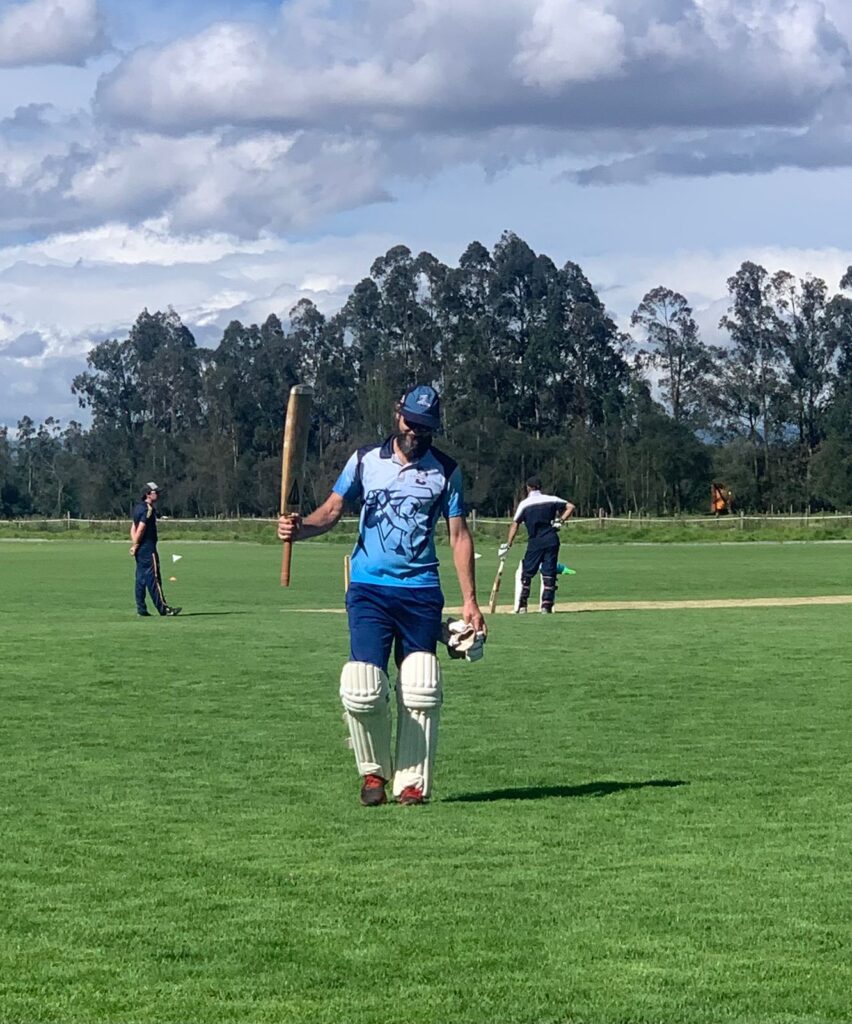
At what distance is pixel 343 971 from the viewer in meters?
5.77

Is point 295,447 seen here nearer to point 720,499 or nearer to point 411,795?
point 411,795

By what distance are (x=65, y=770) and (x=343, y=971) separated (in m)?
5.23

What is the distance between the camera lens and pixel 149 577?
87.4ft

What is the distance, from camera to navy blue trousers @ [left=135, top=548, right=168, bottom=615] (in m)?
26.2

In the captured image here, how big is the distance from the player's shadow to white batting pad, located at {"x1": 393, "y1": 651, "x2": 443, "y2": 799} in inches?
10.5

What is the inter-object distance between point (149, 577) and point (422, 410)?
17722 mm

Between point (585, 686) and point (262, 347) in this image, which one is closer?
point (585, 686)

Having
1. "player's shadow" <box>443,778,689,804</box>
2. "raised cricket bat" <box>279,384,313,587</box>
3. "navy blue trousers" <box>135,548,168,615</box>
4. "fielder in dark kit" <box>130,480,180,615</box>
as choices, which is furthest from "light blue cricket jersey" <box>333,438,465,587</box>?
"navy blue trousers" <box>135,548,168,615</box>

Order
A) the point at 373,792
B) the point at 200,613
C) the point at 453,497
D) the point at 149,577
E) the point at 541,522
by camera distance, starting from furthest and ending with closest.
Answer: the point at 200,613 → the point at 149,577 → the point at 541,522 → the point at 453,497 → the point at 373,792

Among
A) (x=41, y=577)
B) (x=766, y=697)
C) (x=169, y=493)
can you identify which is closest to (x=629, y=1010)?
(x=766, y=697)

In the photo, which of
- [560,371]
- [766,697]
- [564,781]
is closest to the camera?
[564,781]

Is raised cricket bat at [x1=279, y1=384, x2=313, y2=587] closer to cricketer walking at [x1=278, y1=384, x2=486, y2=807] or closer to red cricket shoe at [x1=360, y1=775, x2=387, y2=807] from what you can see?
cricketer walking at [x1=278, y1=384, x2=486, y2=807]

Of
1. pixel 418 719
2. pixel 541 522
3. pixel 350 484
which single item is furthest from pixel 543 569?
pixel 418 719

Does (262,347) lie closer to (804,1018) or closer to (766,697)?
(766,697)
